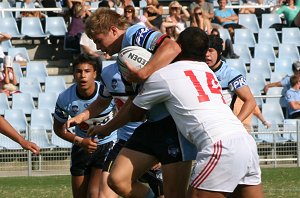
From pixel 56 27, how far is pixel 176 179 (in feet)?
48.0

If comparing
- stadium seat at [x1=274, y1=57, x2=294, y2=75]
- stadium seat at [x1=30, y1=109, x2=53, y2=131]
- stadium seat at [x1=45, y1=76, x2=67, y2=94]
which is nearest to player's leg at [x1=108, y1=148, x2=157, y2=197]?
stadium seat at [x1=30, y1=109, x2=53, y2=131]

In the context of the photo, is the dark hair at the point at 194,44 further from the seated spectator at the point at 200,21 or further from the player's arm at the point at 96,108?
the seated spectator at the point at 200,21

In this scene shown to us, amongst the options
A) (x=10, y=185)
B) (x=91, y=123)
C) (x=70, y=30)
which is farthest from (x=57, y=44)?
(x=91, y=123)

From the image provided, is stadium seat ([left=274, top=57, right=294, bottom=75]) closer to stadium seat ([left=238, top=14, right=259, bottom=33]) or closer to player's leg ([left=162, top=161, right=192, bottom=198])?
stadium seat ([left=238, top=14, right=259, bottom=33])

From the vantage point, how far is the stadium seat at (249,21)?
2278cm

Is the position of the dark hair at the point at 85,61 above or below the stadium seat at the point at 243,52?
above

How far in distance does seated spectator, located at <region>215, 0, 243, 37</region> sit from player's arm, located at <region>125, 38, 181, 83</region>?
1497 centimetres

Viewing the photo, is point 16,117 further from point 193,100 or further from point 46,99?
point 193,100

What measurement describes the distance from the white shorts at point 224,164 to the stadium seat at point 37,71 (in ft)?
46.0

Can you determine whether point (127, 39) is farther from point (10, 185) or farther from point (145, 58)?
point (10, 185)

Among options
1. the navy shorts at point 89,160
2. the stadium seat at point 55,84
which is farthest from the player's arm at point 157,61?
the stadium seat at point 55,84

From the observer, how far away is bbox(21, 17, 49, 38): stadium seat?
2169cm

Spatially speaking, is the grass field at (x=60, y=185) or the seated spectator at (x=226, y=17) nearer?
the grass field at (x=60, y=185)

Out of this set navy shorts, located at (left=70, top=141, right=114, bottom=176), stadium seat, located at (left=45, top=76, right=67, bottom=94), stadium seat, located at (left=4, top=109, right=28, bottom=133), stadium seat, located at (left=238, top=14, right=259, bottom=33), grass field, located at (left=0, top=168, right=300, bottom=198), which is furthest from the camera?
stadium seat, located at (left=238, top=14, right=259, bottom=33)
